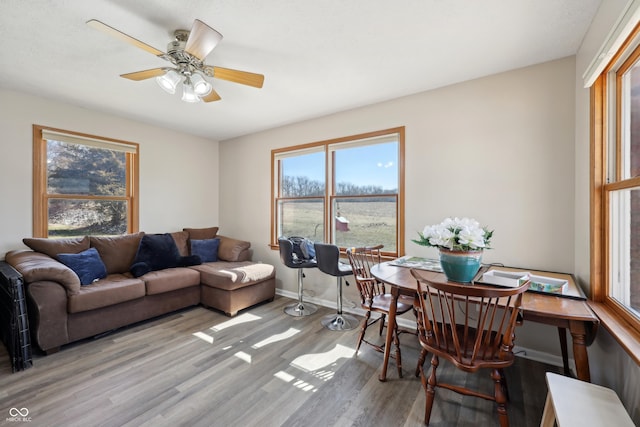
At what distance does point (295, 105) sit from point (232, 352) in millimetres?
2792

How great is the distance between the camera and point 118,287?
2723mm

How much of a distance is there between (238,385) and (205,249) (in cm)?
248

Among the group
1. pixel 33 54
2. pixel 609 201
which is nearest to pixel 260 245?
pixel 33 54

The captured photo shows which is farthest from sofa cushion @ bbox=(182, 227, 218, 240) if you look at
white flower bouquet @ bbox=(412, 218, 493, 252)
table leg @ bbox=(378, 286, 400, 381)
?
white flower bouquet @ bbox=(412, 218, 493, 252)

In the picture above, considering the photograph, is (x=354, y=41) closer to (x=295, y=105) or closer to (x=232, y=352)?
(x=295, y=105)

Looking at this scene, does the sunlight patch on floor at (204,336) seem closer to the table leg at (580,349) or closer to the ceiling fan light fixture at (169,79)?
the ceiling fan light fixture at (169,79)

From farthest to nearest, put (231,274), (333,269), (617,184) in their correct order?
(231,274), (333,269), (617,184)

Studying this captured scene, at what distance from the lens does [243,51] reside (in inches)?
85.0

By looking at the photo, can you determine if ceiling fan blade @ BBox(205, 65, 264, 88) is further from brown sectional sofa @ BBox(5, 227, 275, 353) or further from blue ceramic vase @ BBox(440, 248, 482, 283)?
brown sectional sofa @ BBox(5, 227, 275, 353)

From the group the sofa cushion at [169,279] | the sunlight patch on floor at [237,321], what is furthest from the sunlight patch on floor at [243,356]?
the sofa cushion at [169,279]

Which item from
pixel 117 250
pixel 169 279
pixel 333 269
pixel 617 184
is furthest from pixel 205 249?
pixel 617 184

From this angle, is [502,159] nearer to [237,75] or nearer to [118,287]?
[237,75]

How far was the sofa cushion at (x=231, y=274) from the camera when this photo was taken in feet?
10.4

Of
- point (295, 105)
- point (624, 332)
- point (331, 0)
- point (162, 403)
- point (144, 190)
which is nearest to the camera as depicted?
point (624, 332)
